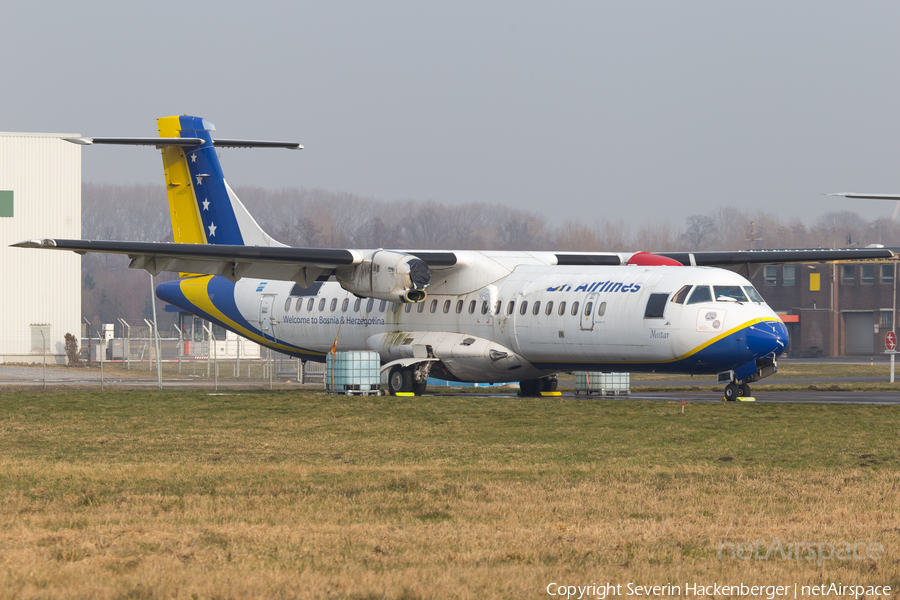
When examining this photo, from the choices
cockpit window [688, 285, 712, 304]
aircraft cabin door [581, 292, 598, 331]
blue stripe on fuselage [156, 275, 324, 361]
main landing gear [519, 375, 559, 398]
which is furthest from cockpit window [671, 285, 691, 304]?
blue stripe on fuselage [156, 275, 324, 361]

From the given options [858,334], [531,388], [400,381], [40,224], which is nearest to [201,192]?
[400,381]

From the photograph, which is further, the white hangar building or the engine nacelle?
the white hangar building

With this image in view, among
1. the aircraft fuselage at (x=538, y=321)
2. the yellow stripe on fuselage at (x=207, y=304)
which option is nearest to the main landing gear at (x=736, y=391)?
the aircraft fuselage at (x=538, y=321)

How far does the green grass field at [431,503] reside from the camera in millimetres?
7184

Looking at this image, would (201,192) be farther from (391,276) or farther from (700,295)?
(700,295)

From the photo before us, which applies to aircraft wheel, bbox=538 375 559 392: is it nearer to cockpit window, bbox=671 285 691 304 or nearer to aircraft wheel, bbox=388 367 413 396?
aircraft wheel, bbox=388 367 413 396

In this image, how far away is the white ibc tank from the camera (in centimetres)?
2572

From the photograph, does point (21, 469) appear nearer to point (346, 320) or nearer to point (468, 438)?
point (468, 438)

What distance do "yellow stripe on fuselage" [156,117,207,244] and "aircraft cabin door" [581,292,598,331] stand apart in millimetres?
11845

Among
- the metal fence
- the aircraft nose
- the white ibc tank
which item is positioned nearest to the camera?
the aircraft nose

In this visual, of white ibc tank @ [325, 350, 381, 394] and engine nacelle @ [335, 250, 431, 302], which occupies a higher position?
engine nacelle @ [335, 250, 431, 302]

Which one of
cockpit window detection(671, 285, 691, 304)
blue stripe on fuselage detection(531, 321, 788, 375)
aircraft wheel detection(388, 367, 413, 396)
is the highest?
cockpit window detection(671, 285, 691, 304)

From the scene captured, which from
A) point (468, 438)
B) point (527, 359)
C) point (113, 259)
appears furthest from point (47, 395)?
point (113, 259)

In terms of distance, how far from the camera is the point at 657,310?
22172 millimetres
